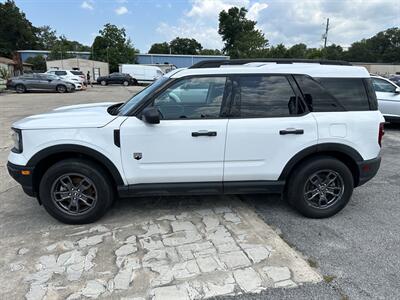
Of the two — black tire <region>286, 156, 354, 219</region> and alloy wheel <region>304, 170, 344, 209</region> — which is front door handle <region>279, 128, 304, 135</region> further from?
alloy wheel <region>304, 170, 344, 209</region>

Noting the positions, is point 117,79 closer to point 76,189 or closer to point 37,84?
point 37,84

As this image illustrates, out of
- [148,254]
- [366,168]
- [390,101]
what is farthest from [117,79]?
[148,254]

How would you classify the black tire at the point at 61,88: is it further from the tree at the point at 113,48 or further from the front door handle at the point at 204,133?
the tree at the point at 113,48

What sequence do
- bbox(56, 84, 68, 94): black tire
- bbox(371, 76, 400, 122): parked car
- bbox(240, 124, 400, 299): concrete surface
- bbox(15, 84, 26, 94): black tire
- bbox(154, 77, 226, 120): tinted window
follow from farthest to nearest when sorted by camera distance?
bbox(56, 84, 68, 94): black tire < bbox(15, 84, 26, 94): black tire < bbox(371, 76, 400, 122): parked car < bbox(154, 77, 226, 120): tinted window < bbox(240, 124, 400, 299): concrete surface

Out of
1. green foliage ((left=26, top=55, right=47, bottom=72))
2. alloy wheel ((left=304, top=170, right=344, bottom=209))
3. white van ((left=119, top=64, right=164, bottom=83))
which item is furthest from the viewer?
green foliage ((left=26, top=55, right=47, bottom=72))

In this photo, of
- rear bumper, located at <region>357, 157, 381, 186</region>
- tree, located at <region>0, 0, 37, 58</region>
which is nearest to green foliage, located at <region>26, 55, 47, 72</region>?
tree, located at <region>0, 0, 37, 58</region>

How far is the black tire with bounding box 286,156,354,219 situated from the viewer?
12.9 ft

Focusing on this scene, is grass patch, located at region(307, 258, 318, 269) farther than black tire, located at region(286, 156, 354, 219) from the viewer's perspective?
No

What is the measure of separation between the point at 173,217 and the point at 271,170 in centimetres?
134

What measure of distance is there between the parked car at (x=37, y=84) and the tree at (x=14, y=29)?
55.1 meters

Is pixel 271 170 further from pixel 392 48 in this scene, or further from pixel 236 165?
pixel 392 48

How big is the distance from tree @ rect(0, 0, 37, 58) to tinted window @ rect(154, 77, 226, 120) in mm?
81180

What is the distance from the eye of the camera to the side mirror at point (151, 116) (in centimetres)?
351

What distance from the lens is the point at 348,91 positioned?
12.9ft
